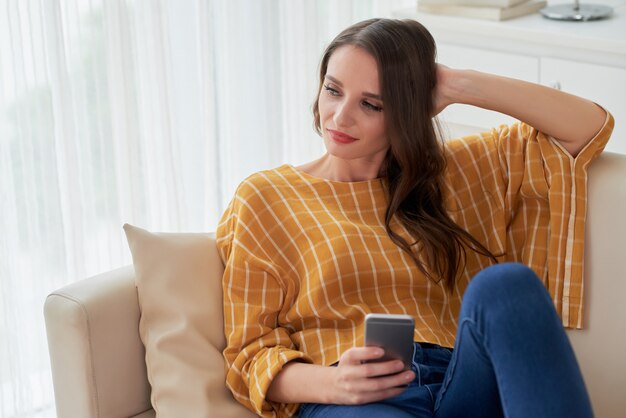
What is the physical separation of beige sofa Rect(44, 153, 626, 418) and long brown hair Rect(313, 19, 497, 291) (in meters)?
0.21

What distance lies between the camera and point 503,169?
1.82 m

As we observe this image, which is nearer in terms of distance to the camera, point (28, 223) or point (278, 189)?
point (278, 189)

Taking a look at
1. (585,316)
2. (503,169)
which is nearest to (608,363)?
(585,316)

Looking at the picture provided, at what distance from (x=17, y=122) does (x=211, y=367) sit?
2.34 ft

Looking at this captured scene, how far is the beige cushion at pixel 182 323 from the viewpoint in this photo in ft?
5.26

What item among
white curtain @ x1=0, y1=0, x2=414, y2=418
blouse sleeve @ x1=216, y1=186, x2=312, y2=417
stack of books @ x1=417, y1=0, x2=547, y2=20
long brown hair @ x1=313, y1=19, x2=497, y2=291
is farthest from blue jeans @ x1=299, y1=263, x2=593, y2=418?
stack of books @ x1=417, y1=0, x2=547, y2=20

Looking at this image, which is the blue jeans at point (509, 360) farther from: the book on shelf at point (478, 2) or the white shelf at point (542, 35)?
the book on shelf at point (478, 2)

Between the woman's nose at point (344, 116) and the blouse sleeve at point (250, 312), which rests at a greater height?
the woman's nose at point (344, 116)

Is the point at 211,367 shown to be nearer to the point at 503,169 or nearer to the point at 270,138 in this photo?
the point at 503,169

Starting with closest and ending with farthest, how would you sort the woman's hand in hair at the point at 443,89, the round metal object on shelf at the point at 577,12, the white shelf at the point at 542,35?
the woman's hand in hair at the point at 443,89 < the white shelf at the point at 542,35 < the round metal object on shelf at the point at 577,12

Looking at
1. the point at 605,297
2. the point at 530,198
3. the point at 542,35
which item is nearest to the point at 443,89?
the point at 530,198

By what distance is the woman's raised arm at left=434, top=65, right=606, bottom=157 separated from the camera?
5.77ft

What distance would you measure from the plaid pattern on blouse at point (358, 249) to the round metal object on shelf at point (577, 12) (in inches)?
35.1

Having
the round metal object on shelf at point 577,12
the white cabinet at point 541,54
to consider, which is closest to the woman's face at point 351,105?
the white cabinet at point 541,54
